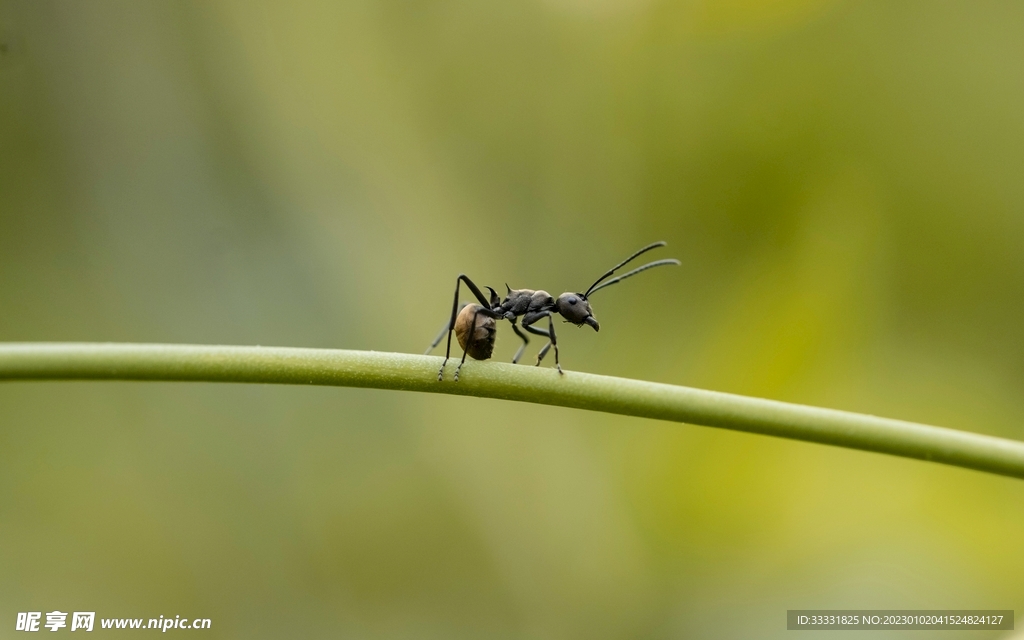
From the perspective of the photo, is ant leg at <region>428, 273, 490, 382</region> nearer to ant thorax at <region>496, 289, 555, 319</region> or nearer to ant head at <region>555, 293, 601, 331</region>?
ant thorax at <region>496, 289, 555, 319</region>

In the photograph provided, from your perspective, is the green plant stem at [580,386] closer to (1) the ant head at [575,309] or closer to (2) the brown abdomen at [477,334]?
(2) the brown abdomen at [477,334]

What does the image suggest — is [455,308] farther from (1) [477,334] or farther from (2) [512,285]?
(2) [512,285]

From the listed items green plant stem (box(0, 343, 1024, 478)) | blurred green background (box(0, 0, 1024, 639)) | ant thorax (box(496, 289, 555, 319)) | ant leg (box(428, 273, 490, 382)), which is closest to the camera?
green plant stem (box(0, 343, 1024, 478))

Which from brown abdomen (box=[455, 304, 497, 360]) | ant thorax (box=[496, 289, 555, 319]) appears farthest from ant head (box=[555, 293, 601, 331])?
brown abdomen (box=[455, 304, 497, 360])

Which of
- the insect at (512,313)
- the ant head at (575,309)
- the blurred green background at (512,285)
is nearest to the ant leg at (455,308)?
the insect at (512,313)

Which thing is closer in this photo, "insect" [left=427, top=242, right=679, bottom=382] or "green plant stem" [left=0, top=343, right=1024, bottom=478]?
"green plant stem" [left=0, top=343, right=1024, bottom=478]

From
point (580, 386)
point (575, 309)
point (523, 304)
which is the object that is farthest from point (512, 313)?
point (580, 386)

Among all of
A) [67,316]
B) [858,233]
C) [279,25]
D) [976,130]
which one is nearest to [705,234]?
[858,233]
